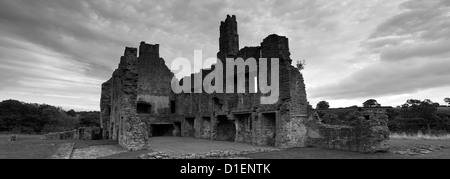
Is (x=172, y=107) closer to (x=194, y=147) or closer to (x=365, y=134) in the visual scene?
(x=194, y=147)

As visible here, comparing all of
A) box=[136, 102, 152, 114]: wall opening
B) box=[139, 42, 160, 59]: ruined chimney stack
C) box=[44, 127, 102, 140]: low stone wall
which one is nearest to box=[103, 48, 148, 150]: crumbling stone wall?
box=[44, 127, 102, 140]: low stone wall

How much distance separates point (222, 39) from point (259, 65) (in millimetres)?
10036

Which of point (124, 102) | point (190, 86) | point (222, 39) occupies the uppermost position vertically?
point (222, 39)

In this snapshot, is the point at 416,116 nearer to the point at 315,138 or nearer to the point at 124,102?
the point at 315,138

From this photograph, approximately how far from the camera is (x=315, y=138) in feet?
56.6

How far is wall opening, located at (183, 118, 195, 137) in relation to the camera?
95.3ft

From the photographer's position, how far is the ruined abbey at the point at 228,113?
15.5 meters

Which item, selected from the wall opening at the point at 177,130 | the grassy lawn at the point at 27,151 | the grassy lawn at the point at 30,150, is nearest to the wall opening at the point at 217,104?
the wall opening at the point at 177,130

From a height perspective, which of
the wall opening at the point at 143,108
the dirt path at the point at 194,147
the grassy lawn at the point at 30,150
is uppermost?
the wall opening at the point at 143,108

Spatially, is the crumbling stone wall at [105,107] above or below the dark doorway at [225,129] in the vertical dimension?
above

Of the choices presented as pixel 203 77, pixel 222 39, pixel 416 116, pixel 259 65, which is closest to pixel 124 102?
pixel 259 65

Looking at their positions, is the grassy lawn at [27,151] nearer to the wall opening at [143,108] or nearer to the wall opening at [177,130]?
the wall opening at [143,108]
